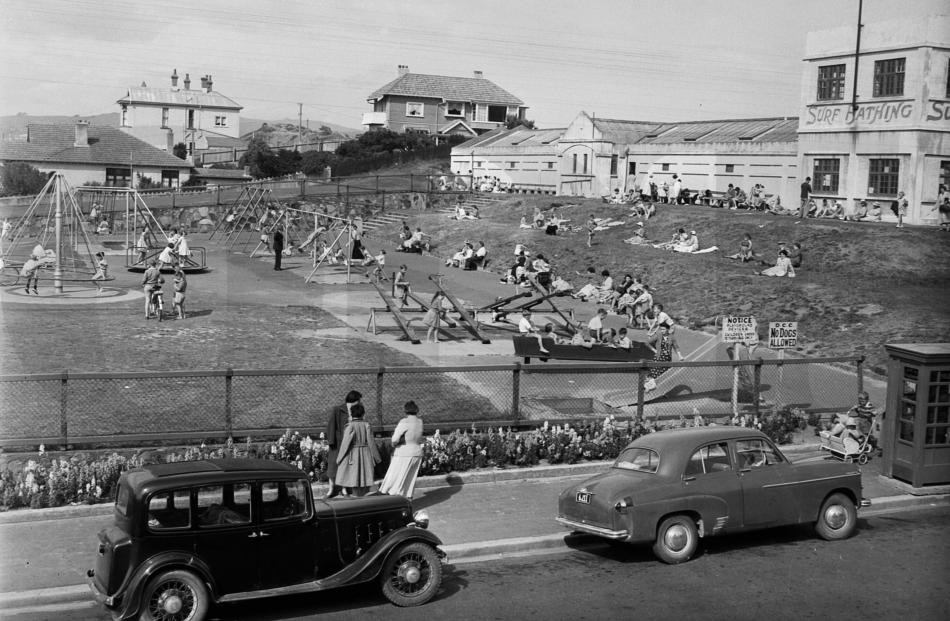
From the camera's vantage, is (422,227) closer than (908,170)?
No

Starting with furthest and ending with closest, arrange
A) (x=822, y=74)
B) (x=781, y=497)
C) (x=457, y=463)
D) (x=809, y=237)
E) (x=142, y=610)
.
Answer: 1. (x=822, y=74)
2. (x=809, y=237)
3. (x=457, y=463)
4. (x=781, y=497)
5. (x=142, y=610)

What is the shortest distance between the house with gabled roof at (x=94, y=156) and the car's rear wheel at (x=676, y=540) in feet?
178

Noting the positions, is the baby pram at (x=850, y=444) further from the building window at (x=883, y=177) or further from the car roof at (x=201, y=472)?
the building window at (x=883, y=177)

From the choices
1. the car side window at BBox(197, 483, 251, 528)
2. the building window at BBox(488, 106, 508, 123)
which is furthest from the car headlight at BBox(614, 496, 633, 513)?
the building window at BBox(488, 106, 508, 123)

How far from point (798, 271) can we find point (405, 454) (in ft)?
83.0

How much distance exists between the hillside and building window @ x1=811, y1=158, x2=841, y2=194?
10.4 ft

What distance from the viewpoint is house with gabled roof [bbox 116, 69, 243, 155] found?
92438 mm

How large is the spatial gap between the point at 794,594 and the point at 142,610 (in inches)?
263

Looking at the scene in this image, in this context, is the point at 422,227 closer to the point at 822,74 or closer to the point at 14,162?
the point at 822,74

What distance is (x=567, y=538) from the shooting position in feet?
42.1

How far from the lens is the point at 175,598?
364 inches

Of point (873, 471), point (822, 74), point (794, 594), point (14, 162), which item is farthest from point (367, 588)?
point (14, 162)

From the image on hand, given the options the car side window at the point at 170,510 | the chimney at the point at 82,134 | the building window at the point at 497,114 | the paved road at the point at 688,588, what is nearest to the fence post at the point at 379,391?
the paved road at the point at 688,588

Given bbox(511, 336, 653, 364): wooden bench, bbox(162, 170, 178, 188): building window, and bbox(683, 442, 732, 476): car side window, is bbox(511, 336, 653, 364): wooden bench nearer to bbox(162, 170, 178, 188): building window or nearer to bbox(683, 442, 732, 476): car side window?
bbox(683, 442, 732, 476): car side window
